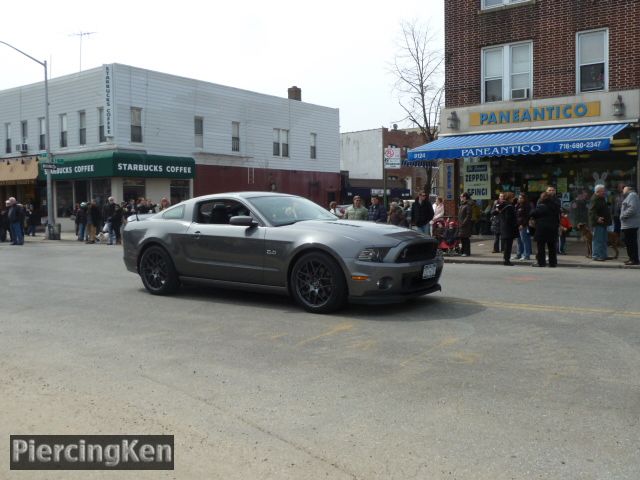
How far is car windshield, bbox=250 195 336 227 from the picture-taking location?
8781mm

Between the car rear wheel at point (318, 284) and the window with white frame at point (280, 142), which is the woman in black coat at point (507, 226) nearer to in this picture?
the car rear wheel at point (318, 284)

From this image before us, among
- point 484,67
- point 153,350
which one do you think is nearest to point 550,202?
point 484,67

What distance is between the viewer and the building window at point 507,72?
766 inches

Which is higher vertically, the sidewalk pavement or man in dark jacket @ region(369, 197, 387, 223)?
man in dark jacket @ region(369, 197, 387, 223)

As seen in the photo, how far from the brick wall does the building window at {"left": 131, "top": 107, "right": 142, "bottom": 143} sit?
16626 mm

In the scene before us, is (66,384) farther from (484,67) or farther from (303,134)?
(303,134)

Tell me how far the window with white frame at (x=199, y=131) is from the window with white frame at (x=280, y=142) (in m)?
Answer: 5.66

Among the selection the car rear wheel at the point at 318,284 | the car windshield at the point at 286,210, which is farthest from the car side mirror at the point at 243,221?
the car rear wheel at the point at 318,284

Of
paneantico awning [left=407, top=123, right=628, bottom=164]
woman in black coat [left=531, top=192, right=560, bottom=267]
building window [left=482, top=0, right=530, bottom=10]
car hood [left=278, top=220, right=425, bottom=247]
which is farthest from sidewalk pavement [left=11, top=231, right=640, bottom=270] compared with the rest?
building window [left=482, top=0, right=530, bottom=10]

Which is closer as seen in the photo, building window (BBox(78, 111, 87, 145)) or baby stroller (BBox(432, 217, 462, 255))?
baby stroller (BBox(432, 217, 462, 255))

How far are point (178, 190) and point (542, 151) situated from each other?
2148 cm

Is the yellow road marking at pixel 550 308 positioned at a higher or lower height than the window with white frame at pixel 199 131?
lower

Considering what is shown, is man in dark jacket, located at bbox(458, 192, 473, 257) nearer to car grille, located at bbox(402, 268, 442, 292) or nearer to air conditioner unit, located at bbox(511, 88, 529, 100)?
air conditioner unit, located at bbox(511, 88, 529, 100)

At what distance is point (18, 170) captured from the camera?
114 feet
